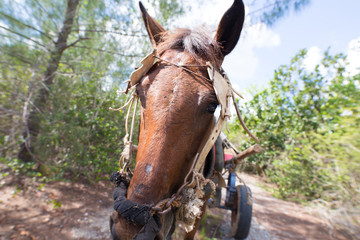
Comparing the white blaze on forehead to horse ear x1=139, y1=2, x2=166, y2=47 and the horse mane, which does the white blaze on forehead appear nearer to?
the horse mane

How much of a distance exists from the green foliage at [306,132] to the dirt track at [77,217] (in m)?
1.14

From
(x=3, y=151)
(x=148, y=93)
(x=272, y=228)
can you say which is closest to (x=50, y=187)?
(x=3, y=151)

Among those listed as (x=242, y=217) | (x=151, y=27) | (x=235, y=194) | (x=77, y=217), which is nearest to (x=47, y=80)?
(x=77, y=217)

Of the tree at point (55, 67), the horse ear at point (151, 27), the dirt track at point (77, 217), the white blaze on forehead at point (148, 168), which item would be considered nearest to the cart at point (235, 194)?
the dirt track at point (77, 217)

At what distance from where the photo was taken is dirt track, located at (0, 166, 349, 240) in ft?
10.4

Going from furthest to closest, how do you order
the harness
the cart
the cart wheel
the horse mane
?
the cart wheel, the cart, the horse mane, the harness

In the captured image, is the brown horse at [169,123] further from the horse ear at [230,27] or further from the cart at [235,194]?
the cart at [235,194]

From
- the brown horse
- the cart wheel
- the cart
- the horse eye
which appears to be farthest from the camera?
the cart wheel

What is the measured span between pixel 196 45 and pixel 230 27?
0.48 metres

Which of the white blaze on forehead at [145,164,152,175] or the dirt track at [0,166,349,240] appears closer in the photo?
the white blaze on forehead at [145,164,152,175]

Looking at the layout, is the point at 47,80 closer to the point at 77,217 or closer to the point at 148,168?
the point at 77,217

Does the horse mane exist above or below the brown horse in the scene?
above

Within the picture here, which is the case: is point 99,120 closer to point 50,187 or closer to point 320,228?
point 50,187

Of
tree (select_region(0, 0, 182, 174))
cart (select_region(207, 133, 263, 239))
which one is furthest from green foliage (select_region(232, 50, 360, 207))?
tree (select_region(0, 0, 182, 174))
